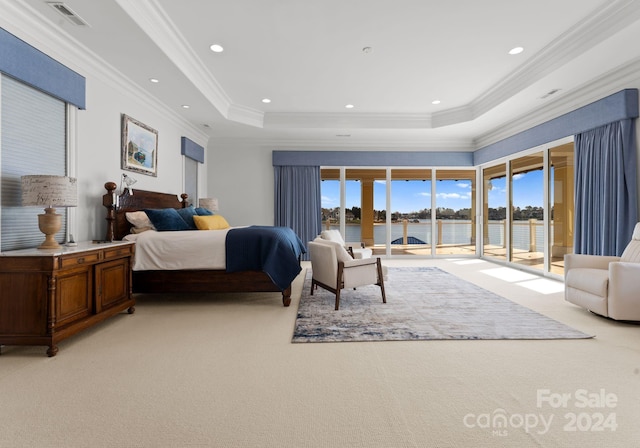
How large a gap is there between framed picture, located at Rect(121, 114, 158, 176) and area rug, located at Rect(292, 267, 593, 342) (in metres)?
2.90

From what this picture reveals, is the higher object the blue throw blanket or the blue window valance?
the blue window valance

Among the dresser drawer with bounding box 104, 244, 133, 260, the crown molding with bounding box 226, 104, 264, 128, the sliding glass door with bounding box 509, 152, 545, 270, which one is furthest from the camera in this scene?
the crown molding with bounding box 226, 104, 264, 128

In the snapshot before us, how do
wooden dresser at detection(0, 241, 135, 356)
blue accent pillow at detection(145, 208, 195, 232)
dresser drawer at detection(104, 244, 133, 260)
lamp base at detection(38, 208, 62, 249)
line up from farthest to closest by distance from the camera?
blue accent pillow at detection(145, 208, 195, 232), dresser drawer at detection(104, 244, 133, 260), lamp base at detection(38, 208, 62, 249), wooden dresser at detection(0, 241, 135, 356)

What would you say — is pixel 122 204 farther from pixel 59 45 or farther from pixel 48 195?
pixel 59 45

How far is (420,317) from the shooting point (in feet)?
10.6

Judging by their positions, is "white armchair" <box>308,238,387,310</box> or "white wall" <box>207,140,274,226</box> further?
"white wall" <box>207,140,274,226</box>

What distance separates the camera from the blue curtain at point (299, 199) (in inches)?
282

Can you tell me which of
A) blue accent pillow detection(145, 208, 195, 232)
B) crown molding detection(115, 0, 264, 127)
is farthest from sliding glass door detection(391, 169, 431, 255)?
blue accent pillow detection(145, 208, 195, 232)

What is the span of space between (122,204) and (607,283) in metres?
5.34

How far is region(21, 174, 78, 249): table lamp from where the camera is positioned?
2.52m

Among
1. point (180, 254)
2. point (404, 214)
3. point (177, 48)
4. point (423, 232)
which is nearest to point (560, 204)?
point (423, 232)

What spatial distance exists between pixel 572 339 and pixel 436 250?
5.07 metres

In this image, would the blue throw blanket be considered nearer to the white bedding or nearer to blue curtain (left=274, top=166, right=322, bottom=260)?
the white bedding

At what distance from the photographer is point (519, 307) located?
11.6ft
